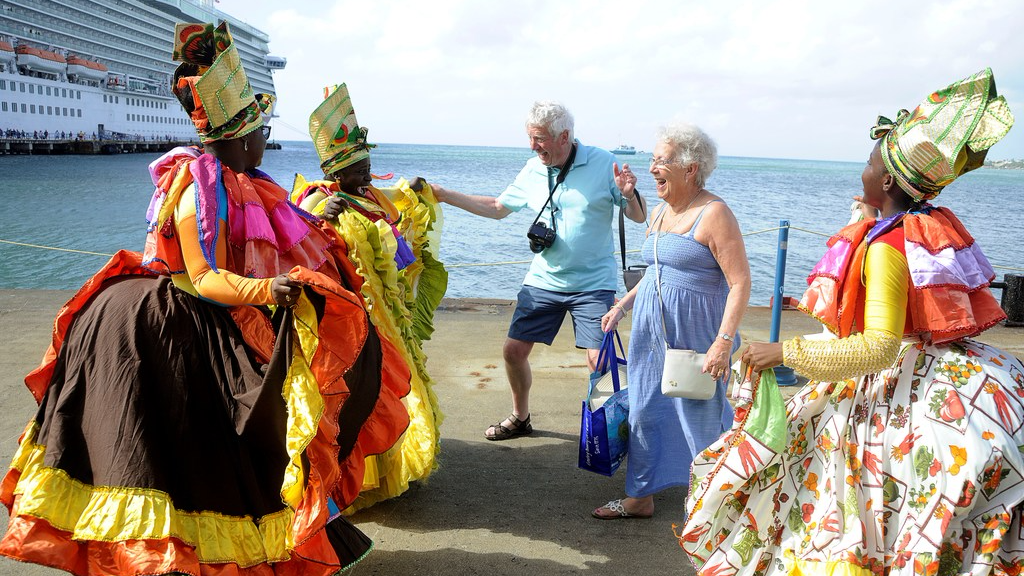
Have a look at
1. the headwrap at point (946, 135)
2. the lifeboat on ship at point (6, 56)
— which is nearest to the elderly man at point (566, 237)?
the headwrap at point (946, 135)

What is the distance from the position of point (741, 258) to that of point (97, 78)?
3152 inches

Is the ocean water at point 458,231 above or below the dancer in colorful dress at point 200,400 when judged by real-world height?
below

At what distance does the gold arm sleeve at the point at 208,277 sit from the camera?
281 centimetres

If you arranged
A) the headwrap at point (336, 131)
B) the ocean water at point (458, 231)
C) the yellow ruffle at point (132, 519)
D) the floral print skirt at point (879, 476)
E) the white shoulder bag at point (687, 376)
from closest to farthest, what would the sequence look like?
the floral print skirt at point (879, 476), the yellow ruffle at point (132, 519), the white shoulder bag at point (687, 376), the headwrap at point (336, 131), the ocean water at point (458, 231)

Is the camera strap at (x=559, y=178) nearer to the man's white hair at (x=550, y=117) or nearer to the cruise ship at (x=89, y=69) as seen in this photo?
the man's white hair at (x=550, y=117)

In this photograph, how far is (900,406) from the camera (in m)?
2.43

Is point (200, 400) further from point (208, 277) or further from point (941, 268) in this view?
point (941, 268)

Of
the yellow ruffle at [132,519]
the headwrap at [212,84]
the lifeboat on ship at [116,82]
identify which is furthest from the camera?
the lifeboat on ship at [116,82]

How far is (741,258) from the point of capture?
3527 mm

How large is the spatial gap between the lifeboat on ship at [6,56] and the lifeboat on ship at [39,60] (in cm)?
74

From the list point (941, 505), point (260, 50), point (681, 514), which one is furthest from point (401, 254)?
point (260, 50)

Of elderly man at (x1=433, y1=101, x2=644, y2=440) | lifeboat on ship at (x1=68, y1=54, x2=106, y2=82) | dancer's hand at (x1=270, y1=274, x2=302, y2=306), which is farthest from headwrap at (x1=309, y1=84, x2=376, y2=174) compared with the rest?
lifeboat on ship at (x1=68, y1=54, x2=106, y2=82)

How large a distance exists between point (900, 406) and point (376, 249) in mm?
2539

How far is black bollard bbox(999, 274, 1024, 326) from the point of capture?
26.6 ft
